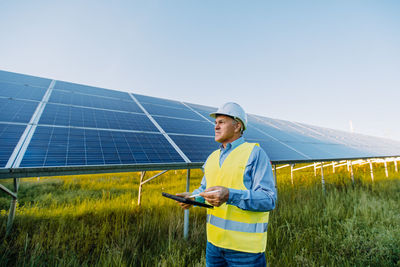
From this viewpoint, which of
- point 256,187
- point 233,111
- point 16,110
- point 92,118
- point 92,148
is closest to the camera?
point 256,187

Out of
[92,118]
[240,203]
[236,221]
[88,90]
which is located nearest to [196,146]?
[92,118]

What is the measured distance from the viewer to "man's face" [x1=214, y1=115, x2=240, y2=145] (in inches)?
80.4

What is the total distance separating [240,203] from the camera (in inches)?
60.2

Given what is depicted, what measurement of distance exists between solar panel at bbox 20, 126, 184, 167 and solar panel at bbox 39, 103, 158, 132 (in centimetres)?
35

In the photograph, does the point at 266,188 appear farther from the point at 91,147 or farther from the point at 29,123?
the point at 29,123

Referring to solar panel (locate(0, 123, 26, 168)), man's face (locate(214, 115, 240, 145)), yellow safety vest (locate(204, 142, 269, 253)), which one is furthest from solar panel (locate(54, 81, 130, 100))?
yellow safety vest (locate(204, 142, 269, 253))

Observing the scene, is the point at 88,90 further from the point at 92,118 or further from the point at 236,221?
the point at 236,221

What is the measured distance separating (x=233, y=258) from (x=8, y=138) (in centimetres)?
378

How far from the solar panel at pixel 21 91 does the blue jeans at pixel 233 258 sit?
232 inches

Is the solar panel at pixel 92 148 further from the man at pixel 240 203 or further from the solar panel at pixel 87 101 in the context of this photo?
the solar panel at pixel 87 101

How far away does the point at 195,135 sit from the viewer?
550 centimetres

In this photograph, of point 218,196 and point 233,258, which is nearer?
point 218,196

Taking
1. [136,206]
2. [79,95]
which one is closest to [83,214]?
[136,206]

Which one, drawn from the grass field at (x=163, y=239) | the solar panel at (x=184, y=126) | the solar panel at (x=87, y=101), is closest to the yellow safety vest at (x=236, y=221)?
the grass field at (x=163, y=239)
